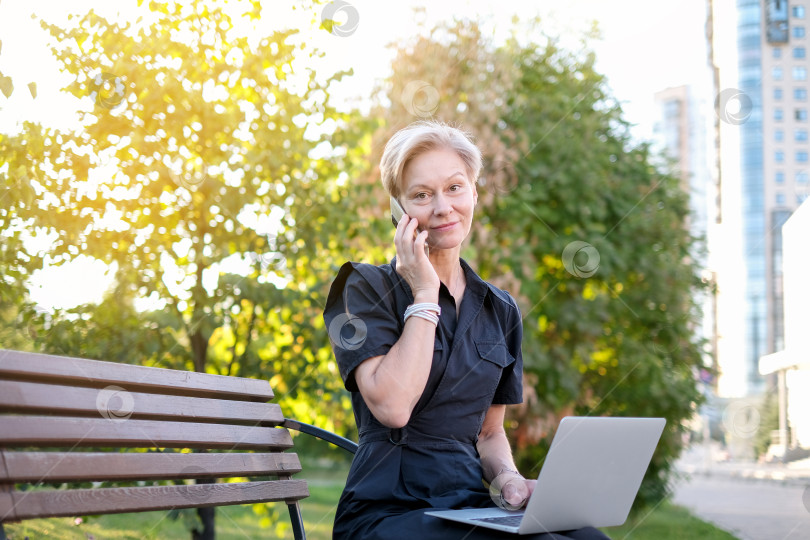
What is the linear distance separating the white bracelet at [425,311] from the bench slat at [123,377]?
2.22 feet

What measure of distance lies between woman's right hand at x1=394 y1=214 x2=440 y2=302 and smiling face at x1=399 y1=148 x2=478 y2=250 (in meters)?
0.09

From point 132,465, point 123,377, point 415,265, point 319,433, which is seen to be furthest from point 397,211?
point 132,465

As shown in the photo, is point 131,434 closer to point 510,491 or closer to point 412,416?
point 412,416

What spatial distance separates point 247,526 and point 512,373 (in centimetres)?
466

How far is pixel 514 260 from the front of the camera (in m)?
5.79

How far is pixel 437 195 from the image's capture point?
231 cm

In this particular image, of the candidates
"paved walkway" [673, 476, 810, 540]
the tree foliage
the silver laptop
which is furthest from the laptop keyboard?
"paved walkway" [673, 476, 810, 540]

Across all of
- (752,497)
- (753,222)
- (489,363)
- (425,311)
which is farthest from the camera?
(753,222)

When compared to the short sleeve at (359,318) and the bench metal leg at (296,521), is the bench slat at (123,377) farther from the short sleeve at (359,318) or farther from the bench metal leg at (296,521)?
the short sleeve at (359,318)

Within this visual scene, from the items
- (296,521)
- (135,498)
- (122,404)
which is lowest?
(296,521)

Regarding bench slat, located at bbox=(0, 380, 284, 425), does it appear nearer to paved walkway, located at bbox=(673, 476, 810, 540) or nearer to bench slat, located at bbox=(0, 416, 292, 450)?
bench slat, located at bbox=(0, 416, 292, 450)

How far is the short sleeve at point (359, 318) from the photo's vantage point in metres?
2.02

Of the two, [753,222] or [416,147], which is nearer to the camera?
[416,147]

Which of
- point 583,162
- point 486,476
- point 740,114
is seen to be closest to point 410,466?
point 486,476
